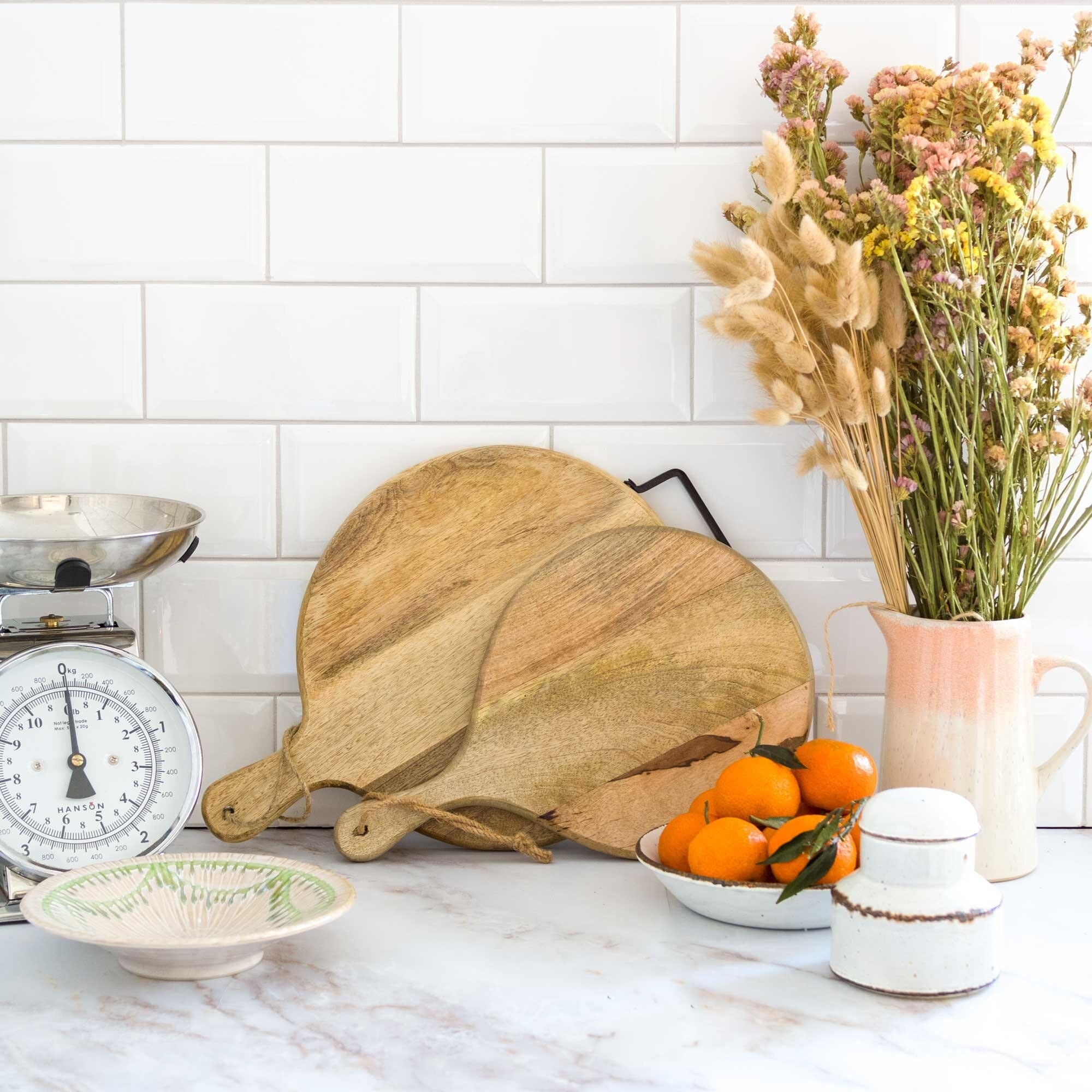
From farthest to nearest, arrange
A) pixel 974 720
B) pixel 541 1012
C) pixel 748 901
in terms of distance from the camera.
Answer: pixel 974 720 → pixel 748 901 → pixel 541 1012

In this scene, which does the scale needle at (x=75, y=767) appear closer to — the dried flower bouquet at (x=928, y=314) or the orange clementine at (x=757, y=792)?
the orange clementine at (x=757, y=792)

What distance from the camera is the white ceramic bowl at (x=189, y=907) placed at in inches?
31.0

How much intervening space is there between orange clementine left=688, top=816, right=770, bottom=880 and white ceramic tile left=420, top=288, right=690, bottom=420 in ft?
1.40

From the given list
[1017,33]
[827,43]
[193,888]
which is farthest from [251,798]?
[1017,33]

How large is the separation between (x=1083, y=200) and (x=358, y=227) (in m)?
0.70

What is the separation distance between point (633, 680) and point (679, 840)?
0.19 meters

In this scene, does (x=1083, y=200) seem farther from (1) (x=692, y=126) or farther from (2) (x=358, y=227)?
(2) (x=358, y=227)

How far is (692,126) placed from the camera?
1111mm

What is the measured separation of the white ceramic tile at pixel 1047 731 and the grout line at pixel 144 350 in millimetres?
731

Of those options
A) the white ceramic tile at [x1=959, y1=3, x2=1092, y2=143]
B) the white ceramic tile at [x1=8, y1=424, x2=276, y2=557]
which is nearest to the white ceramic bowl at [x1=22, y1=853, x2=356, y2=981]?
the white ceramic tile at [x1=8, y1=424, x2=276, y2=557]

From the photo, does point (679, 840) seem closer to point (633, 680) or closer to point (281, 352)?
point (633, 680)

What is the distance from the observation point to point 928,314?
1000 millimetres

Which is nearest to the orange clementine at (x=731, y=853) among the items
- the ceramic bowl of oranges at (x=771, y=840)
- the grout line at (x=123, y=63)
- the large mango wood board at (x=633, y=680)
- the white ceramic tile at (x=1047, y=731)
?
the ceramic bowl of oranges at (x=771, y=840)

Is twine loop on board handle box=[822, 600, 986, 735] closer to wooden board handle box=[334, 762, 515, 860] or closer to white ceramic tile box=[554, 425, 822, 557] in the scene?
white ceramic tile box=[554, 425, 822, 557]
